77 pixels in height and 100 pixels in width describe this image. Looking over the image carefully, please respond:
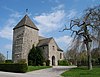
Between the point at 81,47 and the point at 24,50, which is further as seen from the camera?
the point at 24,50

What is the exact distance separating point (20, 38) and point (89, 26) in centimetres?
2465

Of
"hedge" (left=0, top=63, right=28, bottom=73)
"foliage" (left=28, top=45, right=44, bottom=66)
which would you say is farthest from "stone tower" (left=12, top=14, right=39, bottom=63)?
"hedge" (left=0, top=63, right=28, bottom=73)

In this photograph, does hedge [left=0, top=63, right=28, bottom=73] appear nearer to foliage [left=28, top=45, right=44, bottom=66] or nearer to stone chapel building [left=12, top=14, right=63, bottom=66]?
foliage [left=28, top=45, right=44, bottom=66]

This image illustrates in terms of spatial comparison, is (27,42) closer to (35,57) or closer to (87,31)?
(35,57)

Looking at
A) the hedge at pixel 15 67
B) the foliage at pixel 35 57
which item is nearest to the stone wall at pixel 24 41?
the foliage at pixel 35 57

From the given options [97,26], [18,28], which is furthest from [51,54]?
[97,26]

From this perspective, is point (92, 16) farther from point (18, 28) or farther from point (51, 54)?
point (18, 28)

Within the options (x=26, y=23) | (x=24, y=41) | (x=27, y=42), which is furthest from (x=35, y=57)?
(x=26, y=23)

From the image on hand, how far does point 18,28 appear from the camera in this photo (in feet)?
169

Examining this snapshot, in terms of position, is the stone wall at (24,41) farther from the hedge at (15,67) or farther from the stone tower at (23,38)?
the hedge at (15,67)

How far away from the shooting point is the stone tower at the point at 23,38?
4883cm

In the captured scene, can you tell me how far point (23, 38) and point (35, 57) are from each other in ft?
19.9

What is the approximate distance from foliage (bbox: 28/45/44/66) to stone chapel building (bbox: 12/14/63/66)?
42.1 inches

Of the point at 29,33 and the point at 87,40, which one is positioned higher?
the point at 29,33
